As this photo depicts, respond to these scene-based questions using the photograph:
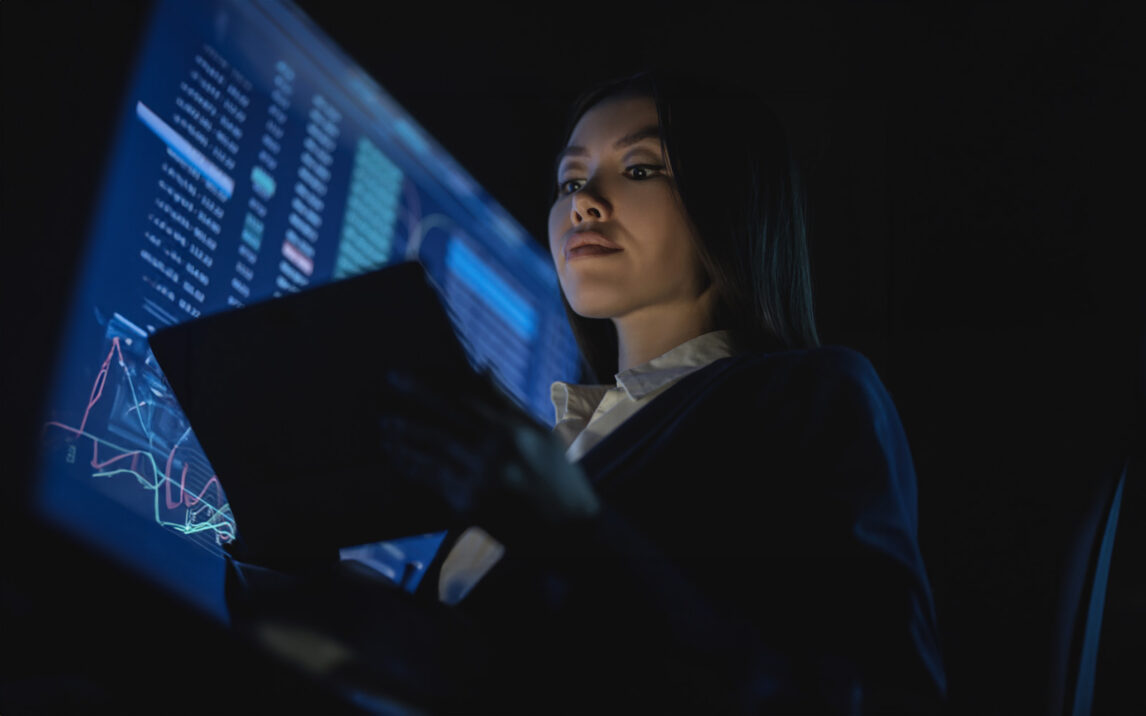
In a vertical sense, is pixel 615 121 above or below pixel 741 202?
above

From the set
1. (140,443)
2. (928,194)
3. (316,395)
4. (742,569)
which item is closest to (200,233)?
(140,443)

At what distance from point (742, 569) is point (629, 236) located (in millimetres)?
543

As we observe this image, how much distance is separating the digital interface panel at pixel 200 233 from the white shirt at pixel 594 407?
12 centimetres

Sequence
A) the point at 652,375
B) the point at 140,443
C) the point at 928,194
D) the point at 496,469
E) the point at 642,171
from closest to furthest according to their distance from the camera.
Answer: the point at 496,469 → the point at 140,443 → the point at 652,375 → the point at 642,171 → the point at 928,194

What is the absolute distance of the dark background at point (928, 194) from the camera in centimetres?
83

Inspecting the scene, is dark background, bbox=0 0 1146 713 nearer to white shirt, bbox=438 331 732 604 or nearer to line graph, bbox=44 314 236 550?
line graph, bbox=44 314 236 550

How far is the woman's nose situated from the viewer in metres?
1.13

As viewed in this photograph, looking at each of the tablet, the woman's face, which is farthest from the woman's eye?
the tablet

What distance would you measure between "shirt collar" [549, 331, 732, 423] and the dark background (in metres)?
0.29

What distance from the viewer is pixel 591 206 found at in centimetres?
113

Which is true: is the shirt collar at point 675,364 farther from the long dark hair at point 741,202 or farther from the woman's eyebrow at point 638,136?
the woman's eyebrow at point 638,136

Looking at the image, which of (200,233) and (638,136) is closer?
(200,233)

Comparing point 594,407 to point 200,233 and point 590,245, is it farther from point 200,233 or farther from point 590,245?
point 200,233

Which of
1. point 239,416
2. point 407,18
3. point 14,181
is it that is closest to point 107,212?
point 14,181
